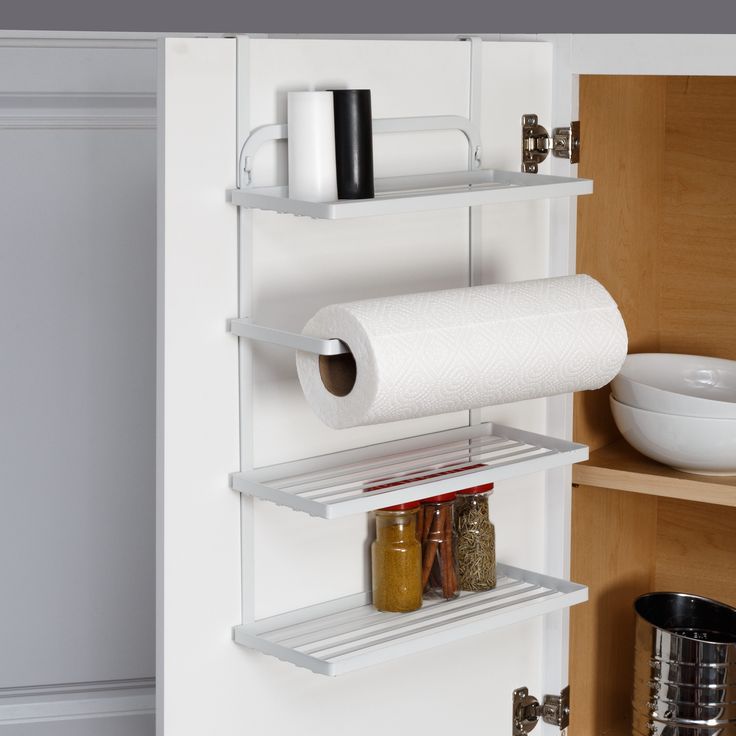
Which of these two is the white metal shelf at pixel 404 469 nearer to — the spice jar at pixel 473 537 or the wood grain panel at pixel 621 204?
the spice jar at pixel 473 537

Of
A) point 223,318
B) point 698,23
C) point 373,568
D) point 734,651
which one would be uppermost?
point 698,23

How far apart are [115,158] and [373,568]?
76 centimetres

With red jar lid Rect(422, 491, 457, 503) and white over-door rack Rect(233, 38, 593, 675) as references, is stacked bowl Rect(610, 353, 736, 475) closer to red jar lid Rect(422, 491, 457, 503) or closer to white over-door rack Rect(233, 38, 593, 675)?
white over-door rack Rect(233, 38, 593, 675)

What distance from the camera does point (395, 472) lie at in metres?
1.20

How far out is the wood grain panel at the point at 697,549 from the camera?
5.80 ft

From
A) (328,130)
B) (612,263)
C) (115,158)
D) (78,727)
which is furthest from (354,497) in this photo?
(78,727)

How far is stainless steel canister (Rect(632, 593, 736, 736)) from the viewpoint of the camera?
1531 millimetres

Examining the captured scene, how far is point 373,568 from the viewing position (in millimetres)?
1246

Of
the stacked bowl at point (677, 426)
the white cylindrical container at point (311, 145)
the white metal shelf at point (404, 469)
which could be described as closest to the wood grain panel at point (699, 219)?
the stacked bowl at point (677, 426)

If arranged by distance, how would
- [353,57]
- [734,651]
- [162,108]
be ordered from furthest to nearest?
[734,651] < [353,57] < [162,108]

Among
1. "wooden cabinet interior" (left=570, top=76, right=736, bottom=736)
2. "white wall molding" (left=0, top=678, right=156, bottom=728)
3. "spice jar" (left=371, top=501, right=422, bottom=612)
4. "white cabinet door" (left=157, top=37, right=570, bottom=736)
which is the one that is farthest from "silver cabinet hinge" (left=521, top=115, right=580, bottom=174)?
"white wall molding" (left=0, top=678, right=156, bottom=728)

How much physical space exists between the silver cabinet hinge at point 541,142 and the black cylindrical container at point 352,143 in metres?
0.29

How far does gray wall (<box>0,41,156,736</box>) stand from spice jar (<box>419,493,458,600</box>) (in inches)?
25.2

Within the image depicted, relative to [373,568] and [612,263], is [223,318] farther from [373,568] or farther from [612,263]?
[612,263]
